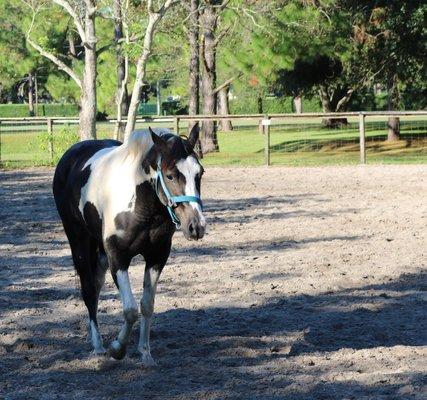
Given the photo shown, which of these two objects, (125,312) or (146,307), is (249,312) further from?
(125,312)

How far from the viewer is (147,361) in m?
6.16

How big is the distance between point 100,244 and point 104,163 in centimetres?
68

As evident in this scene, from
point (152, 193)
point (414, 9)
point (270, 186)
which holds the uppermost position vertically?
point (414, 9)

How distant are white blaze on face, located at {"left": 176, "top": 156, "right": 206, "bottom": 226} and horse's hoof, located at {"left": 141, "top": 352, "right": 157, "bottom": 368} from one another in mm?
1118

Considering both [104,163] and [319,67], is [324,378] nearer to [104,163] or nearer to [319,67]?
[104,163]

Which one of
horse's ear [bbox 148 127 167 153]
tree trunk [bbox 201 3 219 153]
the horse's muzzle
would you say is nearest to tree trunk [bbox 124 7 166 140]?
tree trunk [bbox 201 3 219 153]

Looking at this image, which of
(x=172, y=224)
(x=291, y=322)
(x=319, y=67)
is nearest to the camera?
(x=172, y=224)

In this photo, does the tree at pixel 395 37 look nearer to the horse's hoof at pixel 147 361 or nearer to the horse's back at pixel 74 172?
the horse's back at pixel 74 172

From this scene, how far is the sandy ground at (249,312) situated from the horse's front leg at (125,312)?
0.39ft

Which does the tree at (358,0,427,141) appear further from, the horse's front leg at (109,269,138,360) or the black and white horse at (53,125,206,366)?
the horse's front leg at (109,269,138,360)

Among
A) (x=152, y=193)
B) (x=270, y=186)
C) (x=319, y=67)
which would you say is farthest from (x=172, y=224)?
(x=319, y=67)

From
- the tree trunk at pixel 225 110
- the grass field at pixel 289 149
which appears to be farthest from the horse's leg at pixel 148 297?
the tree trunk at pixel 225 110

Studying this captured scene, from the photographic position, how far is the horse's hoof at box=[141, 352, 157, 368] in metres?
6.13

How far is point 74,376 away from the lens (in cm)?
594
